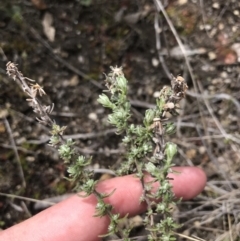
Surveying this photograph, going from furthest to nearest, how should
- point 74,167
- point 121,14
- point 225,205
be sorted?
point 121,14
point 225,205
point 74,167

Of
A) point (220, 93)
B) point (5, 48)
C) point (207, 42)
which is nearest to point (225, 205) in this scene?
point (220, 93)

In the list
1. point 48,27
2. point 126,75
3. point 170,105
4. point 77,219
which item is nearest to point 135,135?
point 170,105

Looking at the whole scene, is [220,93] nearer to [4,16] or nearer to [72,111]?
[72,111]

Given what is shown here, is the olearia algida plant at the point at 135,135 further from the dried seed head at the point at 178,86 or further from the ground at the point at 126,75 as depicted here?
the ground at the point at 126,75

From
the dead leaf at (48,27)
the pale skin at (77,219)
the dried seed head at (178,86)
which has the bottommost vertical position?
the pale skin at (77,219)

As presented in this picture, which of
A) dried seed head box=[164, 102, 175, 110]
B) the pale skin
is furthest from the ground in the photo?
dried seed head box=[164, 102, 175, 110]

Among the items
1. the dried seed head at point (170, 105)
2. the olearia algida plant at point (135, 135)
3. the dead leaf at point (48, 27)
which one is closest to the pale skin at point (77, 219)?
the olearia algida plant at point (135, 135)
